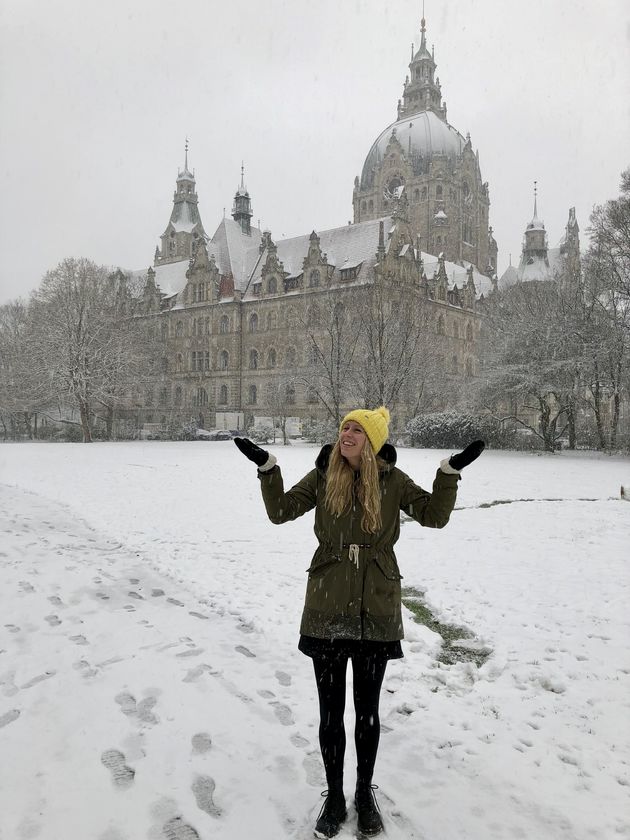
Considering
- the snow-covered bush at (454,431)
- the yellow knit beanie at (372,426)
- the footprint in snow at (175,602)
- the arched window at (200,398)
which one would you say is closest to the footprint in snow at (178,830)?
the yellow knit beanie at (372,426)

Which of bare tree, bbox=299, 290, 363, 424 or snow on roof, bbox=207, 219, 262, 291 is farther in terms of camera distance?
snow on roof, bbox=207, 219, 262, 291

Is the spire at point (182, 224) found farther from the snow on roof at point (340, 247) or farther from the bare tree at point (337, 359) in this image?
the bare tree at point (337, 359)

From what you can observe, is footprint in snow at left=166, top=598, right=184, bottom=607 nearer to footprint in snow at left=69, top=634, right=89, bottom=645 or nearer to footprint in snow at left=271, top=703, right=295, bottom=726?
footprint in snow at left=69, top=634, right=89, bottom=645

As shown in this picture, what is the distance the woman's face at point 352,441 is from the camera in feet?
11.7

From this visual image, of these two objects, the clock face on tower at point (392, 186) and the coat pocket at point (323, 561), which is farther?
the clock face on tower at point (392, 186)

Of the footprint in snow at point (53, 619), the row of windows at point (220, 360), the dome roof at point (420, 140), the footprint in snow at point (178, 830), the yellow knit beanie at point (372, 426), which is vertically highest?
the dome roof at point (420, 140)

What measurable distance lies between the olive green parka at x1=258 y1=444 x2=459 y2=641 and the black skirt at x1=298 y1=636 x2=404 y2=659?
5cm

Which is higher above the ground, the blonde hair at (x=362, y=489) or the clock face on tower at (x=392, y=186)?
the clock face on tower at (x=392, y=186)

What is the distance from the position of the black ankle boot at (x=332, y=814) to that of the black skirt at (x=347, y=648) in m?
0.69

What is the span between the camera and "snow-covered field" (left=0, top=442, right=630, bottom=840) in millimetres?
3527

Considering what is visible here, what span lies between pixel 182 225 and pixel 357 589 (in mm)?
103154

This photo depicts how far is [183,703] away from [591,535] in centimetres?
821

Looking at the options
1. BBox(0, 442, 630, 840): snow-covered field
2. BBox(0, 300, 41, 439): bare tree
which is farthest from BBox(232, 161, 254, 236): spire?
BBox(0, 442, 630, 840): snow-covered field

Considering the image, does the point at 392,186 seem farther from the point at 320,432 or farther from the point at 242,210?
the point at 320,432
